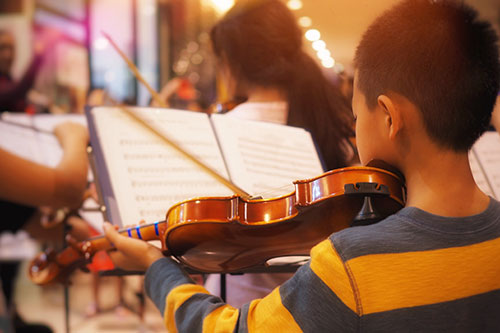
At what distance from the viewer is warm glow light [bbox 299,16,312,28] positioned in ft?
3.37

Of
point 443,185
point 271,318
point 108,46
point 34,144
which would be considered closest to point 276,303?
point 271,318

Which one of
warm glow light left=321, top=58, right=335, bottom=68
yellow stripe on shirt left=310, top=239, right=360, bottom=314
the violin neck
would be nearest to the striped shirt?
yellow stripe on shirt left=310, top=239, right=360, bottom=314

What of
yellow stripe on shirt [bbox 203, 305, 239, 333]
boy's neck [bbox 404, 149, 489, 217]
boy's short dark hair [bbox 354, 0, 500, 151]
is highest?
boy's short dark hair [bbox 354, 0, 500, 151]

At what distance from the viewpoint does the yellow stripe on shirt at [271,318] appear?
56cm

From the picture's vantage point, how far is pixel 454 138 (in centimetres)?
59

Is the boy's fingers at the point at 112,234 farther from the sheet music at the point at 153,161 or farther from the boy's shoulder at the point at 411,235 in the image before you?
the boy's shoulder at the point at 411,235

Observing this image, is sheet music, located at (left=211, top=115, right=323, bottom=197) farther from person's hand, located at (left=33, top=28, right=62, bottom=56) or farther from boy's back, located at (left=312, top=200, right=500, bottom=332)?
person's hand, located at (left=33, top=28, right=62, bottom=56)

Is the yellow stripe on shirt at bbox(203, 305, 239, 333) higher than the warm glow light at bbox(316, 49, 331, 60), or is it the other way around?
the warm glow light at bbox(316, 49, 331, 60)

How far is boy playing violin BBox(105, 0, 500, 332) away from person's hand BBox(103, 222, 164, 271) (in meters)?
0.13

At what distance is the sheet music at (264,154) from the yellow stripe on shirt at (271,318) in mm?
314

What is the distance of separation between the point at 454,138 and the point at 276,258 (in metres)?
0.39

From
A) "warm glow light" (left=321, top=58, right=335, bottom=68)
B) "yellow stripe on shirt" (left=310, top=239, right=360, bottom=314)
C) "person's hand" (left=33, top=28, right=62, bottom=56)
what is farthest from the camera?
"person's hand" (left=33, top=28, right=62, bottom=56)

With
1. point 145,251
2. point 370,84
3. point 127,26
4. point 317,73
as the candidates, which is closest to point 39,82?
point 127,26

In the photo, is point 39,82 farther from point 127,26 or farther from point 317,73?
point 317,73
